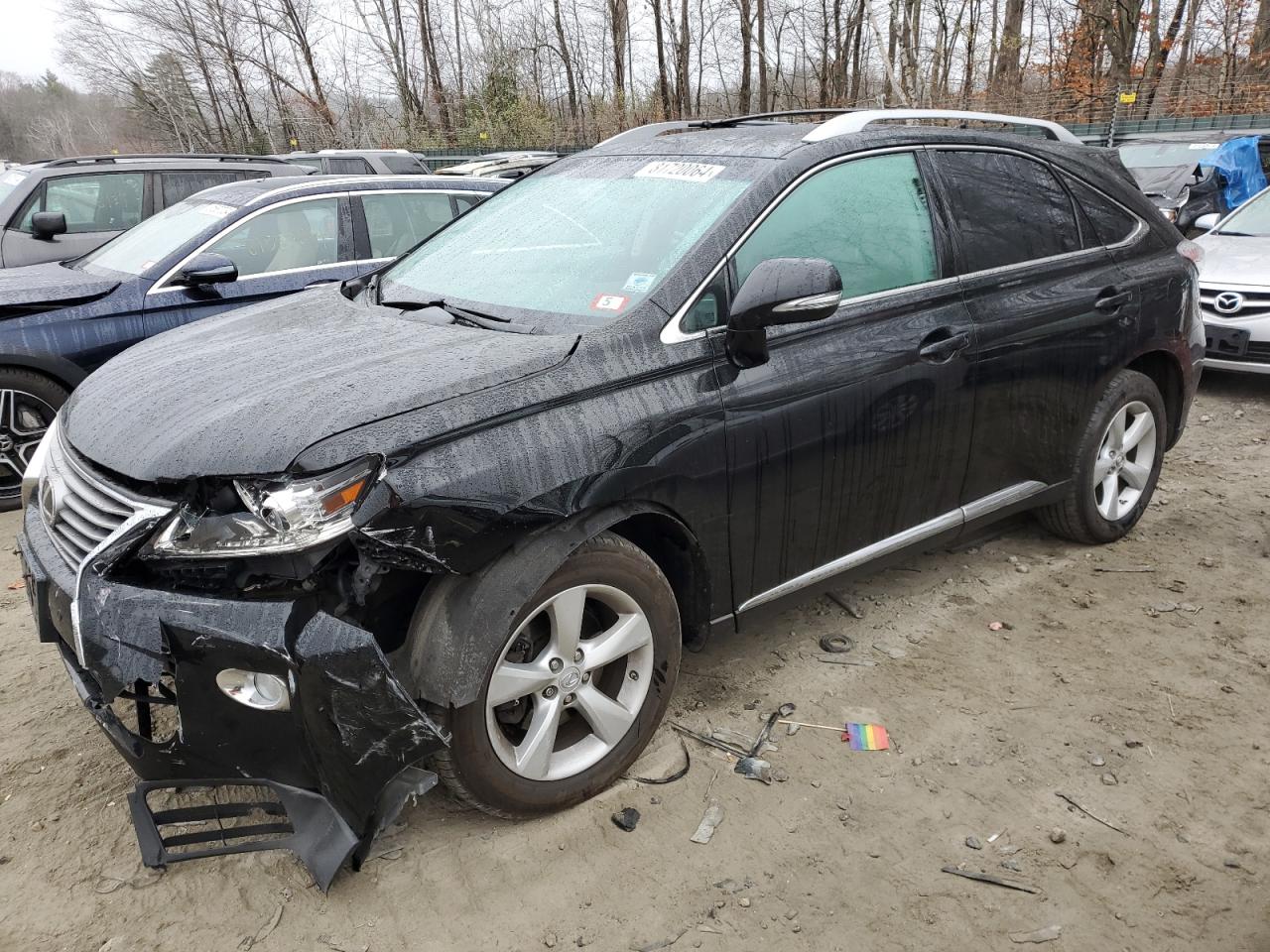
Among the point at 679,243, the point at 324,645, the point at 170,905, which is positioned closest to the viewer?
the point at 324,645

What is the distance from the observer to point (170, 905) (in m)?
2.40

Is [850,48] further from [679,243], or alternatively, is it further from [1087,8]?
[679,243]

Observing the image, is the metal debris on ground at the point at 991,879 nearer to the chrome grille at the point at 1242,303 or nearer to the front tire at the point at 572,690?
the front tire at the point at 572,690

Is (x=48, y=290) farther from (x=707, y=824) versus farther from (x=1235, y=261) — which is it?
(x=1235, y=261)

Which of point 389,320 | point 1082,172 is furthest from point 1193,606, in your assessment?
point 389,320

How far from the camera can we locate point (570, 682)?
2.61 metres

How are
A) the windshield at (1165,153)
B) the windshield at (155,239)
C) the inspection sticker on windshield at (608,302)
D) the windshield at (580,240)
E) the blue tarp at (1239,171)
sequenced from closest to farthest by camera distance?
1. the inspection sticker on windshield at (608,302)
2. the windshield at (580,240)
3. the windshield at (155,239)
4. the blue tarp at (1239,171)
5. the windshield at (1165,153)

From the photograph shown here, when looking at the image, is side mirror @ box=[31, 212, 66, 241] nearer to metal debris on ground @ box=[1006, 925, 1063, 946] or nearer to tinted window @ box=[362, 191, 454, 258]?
tinted window @ box=[362, 191, 454, 258]

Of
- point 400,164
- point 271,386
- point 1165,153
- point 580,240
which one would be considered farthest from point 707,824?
point 1165,153

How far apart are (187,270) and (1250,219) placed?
8262mm

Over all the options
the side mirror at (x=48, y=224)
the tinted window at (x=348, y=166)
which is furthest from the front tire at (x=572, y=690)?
the tinted window at (x=348, y=166)

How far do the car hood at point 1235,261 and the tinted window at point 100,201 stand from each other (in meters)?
8.85

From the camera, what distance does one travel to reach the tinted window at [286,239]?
5.73 m

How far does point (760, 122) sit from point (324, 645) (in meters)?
2.74
